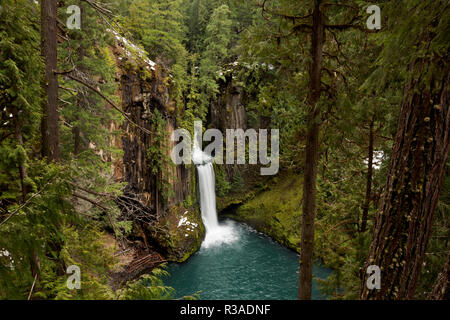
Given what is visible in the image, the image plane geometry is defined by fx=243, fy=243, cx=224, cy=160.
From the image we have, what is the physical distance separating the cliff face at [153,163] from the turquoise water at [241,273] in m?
1.43

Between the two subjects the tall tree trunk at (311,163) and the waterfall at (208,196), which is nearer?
the tall tree trunk at (311,163)

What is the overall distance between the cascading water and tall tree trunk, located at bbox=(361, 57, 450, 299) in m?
18.5

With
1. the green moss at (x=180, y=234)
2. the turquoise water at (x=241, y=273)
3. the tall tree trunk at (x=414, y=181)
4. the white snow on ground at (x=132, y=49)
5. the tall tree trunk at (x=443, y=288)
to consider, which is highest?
the white snow on ground at (x=132, y=49)

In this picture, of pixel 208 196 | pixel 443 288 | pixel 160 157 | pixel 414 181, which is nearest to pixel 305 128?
pixel 414 181

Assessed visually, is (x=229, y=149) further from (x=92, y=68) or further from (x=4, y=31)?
(x=4, y=31)

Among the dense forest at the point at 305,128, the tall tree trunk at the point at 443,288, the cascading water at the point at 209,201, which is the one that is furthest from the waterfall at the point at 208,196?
the tall tree trunk at the point at 443,288

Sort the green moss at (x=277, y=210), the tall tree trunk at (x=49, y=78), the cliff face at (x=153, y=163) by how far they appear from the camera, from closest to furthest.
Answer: the tall tree trunk at (x=49, y=78), the cliff face at (x=153, y=163), the green moss at (x=277, y=210)

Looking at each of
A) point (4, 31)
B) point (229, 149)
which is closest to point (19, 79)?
point (4, 31)

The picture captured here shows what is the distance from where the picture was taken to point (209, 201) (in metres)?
23.2

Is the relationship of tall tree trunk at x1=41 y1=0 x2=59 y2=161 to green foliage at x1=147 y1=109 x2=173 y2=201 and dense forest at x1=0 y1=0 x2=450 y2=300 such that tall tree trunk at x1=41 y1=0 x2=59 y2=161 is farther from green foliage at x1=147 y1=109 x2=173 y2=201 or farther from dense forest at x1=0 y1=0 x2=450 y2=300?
green foliage at x1=147 y1=109 x2=173 y2=201

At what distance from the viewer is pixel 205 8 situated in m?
26.8

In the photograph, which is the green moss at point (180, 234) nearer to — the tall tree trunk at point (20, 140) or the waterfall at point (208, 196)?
the waterfall at point (208, 196)

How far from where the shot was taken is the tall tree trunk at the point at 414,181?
2805 mm
